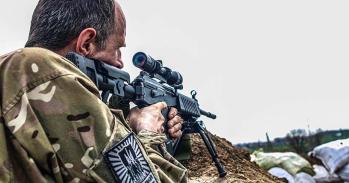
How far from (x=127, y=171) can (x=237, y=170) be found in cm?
358

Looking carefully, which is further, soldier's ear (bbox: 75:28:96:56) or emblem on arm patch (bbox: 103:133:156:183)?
→ soldier's ear (bbox: 75:28:96:56)

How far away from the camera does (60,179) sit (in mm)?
1335

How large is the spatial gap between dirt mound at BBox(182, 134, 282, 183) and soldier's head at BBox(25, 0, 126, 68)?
2838 mm

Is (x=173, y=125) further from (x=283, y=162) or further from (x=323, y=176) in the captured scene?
(x=323, y=176)

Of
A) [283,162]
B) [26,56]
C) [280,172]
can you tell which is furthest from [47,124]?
[283,162]

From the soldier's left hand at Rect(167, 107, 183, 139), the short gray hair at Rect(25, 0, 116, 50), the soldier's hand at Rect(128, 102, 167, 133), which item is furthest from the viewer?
the soldier's left hand at Rect(167, 107, 183, 139)

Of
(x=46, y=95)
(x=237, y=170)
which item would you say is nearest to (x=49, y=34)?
(x=46, y=95)

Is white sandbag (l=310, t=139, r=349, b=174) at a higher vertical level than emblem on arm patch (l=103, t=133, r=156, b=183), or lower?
lower

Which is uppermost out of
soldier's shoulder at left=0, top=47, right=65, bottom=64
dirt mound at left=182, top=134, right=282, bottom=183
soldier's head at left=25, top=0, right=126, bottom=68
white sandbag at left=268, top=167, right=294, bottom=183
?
soldier's head at left=25, top=0, right=126, bottom=68

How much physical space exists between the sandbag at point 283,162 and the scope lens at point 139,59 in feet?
16.9

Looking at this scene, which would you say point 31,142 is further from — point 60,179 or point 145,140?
point 145,140

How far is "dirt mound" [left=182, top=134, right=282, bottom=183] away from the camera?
4551 millimetres

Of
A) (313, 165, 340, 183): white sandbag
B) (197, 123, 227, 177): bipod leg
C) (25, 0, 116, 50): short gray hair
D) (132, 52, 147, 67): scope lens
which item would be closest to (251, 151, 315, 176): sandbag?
(313, 165, 340, 183): white sandbag

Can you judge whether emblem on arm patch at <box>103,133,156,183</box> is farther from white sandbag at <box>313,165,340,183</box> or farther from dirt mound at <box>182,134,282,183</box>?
white sandbag at <box>313,165,340,183</box>
